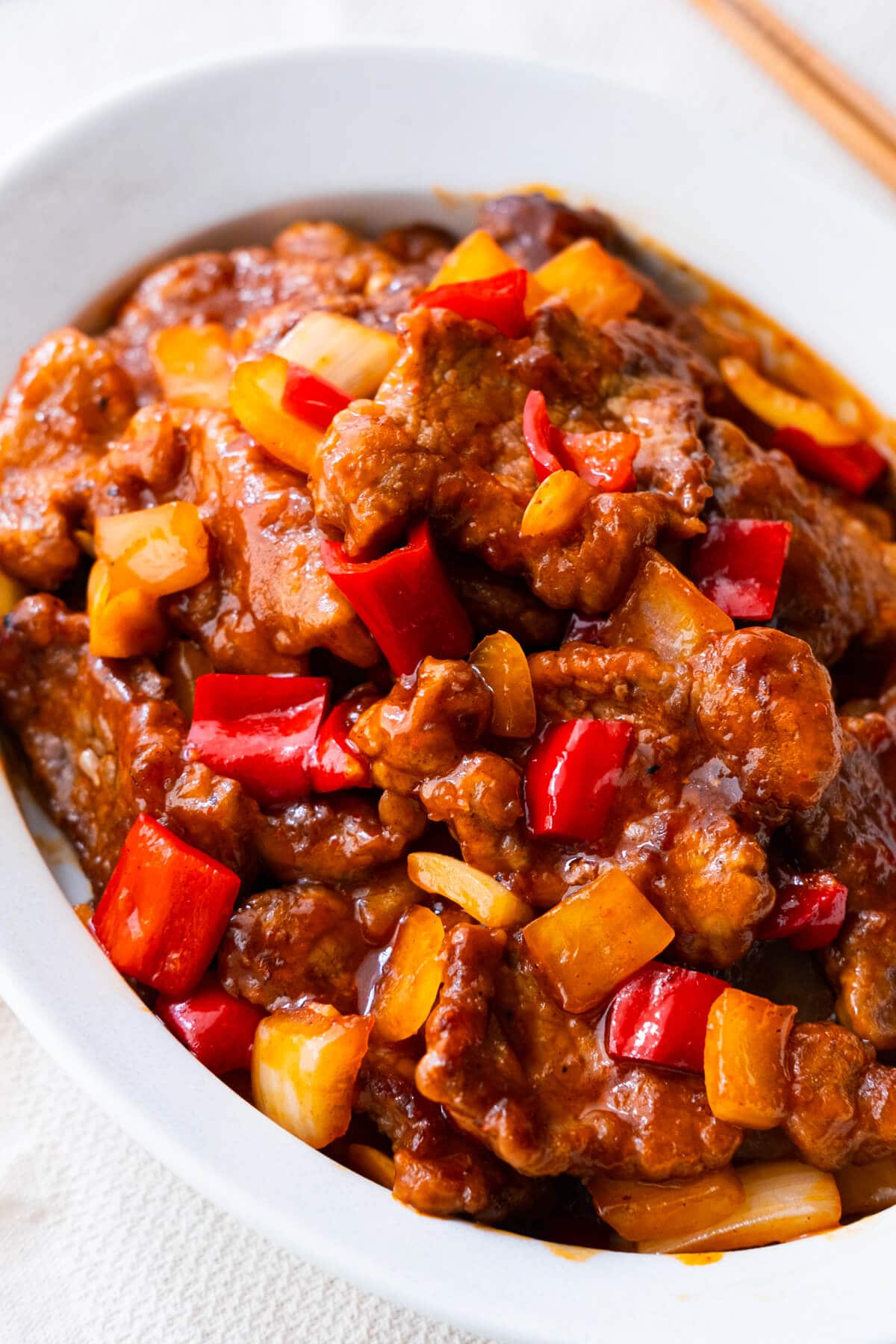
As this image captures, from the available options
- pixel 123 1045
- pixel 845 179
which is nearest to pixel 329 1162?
pixel 123 1045

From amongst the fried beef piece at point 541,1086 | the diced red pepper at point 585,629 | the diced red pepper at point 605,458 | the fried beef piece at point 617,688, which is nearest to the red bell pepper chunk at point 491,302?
the diced red pepper at point 605,458

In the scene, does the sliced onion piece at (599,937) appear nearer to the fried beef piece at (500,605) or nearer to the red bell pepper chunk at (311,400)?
the fried beef piece at (500,605)

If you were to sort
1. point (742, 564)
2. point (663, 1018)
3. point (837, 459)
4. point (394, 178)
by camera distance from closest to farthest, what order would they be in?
1. point (663, 1018)
2. point (742, 564)
3. point (837, 459)
4. point (394, 178)

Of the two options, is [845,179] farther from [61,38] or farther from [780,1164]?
[780,1164]

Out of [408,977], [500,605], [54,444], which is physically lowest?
[54,444]

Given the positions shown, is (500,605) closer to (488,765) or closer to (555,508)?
(555,508)

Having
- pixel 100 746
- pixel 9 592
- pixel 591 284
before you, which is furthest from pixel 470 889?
pixel 591 284

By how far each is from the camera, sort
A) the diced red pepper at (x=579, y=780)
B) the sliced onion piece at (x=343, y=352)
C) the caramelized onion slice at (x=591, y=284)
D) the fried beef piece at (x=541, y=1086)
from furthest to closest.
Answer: the caramelized onion slice at (x=591, y=284) → the sliced onion piece at (x=343, y=352) → the diced red pepper at (x=579, y=780) → the fried beef piece at (x=541, y=1086)

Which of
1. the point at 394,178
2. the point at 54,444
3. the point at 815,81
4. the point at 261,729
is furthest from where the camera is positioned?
the point at 815,81
